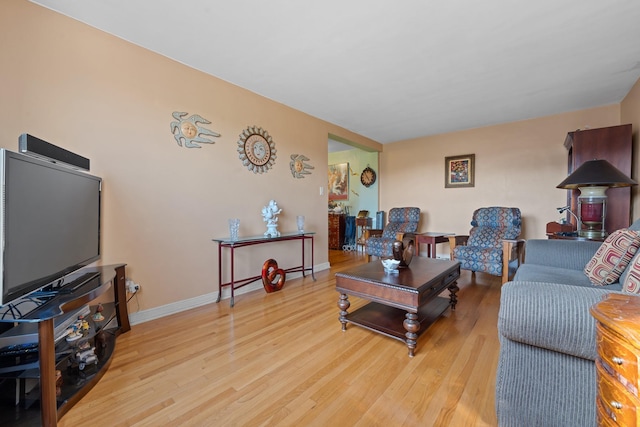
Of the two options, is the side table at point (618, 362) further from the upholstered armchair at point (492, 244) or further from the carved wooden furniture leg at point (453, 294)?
the upholstered armchair at point (492, 244)

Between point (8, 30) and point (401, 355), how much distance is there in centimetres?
320

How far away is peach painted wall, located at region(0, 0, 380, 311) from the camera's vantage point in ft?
5.56

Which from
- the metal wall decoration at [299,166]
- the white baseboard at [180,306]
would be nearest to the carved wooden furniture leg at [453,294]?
the white baseboard at [180,306]

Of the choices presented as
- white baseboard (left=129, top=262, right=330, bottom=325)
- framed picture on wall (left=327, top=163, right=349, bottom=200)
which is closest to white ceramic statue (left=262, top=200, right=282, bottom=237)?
white baseboard (left=129, top=262, right=330, bottom=325)

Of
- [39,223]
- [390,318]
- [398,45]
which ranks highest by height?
[398,45]

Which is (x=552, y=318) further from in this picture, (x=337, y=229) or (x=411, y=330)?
(x=337, y=229)

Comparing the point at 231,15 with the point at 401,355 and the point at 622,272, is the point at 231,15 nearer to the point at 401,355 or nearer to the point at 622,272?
the point at 401,355

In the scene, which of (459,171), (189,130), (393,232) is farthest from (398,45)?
(459,171)

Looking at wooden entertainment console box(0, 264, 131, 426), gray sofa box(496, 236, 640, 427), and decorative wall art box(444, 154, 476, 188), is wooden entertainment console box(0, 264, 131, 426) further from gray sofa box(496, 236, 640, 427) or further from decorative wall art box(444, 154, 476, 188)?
decorative wall art box(444, 154, 476, 188)

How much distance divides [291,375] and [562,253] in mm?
2296

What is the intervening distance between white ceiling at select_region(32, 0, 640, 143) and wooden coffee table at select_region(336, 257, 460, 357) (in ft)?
6.04

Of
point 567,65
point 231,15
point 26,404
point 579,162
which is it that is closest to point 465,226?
point 579,162

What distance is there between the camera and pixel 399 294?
5.59 ft

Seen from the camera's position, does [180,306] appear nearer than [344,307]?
No
